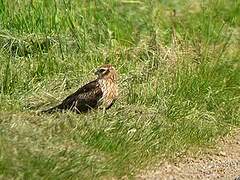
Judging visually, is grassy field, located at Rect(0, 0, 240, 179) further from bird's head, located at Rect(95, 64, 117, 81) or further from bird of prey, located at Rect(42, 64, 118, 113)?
bird's head, located at Rect(95, 64, 117, 81)

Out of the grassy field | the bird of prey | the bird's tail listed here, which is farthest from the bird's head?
the bird's tail

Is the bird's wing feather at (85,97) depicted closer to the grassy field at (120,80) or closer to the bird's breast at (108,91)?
the bird's breast at (108,91)

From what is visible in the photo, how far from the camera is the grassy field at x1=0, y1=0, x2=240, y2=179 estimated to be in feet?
22.3

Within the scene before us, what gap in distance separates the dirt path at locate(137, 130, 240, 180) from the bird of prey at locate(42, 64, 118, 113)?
2.71 feet

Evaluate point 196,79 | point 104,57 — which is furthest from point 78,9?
point 196,79

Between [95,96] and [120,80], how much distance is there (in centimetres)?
105

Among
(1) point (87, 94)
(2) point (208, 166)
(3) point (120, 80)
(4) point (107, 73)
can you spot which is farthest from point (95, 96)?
(2) point (208, 166)

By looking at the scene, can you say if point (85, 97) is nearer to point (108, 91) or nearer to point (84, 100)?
point (84, 100)

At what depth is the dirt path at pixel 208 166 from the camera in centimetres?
752

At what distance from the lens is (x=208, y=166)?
7910 millimetres

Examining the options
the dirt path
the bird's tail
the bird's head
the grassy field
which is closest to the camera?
the grassy field

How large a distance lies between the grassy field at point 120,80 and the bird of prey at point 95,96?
0.48 ft

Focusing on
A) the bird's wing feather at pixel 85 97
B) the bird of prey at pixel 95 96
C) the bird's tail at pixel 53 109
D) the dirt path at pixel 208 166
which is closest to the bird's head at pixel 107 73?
the bird of prey at pixel 95 96

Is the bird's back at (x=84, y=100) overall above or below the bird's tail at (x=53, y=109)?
above
